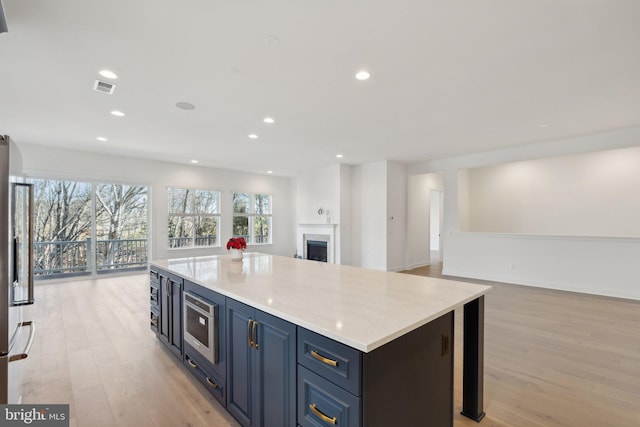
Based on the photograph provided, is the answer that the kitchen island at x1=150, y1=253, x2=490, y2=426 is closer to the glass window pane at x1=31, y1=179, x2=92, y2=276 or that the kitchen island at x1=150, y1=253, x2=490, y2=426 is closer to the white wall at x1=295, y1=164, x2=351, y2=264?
the white wall at x1=295, y1=164, x2=351, y2=264

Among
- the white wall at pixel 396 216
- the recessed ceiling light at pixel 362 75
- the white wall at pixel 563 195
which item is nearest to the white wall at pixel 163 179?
the white wall at pixel 396 216

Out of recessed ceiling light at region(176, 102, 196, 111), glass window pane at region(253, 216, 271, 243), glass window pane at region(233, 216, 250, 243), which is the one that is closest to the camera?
recessed ceiling light at region(176, 102, 196, 111)

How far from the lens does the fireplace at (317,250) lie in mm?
7867

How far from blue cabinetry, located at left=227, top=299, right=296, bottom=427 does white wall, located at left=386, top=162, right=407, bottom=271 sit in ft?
18.6

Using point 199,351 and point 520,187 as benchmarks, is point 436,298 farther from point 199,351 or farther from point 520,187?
point 520,187

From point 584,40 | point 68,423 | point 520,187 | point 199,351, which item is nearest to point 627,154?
point 520,187

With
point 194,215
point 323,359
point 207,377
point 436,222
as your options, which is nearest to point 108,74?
point 207,377

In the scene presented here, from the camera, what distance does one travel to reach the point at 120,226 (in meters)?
6.71

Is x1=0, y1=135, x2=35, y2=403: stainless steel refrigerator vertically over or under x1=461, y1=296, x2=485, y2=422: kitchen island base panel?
over

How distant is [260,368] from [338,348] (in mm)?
655

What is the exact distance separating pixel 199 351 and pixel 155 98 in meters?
2.80

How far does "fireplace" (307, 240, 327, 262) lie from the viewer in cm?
787

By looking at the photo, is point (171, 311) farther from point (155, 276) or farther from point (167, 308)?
point (155, 276)

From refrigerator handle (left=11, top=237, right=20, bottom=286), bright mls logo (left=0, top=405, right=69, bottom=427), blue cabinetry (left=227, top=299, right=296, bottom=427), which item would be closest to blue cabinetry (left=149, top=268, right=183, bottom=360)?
bright mls logo (left=0, top=405, right=69, bottom=427)
